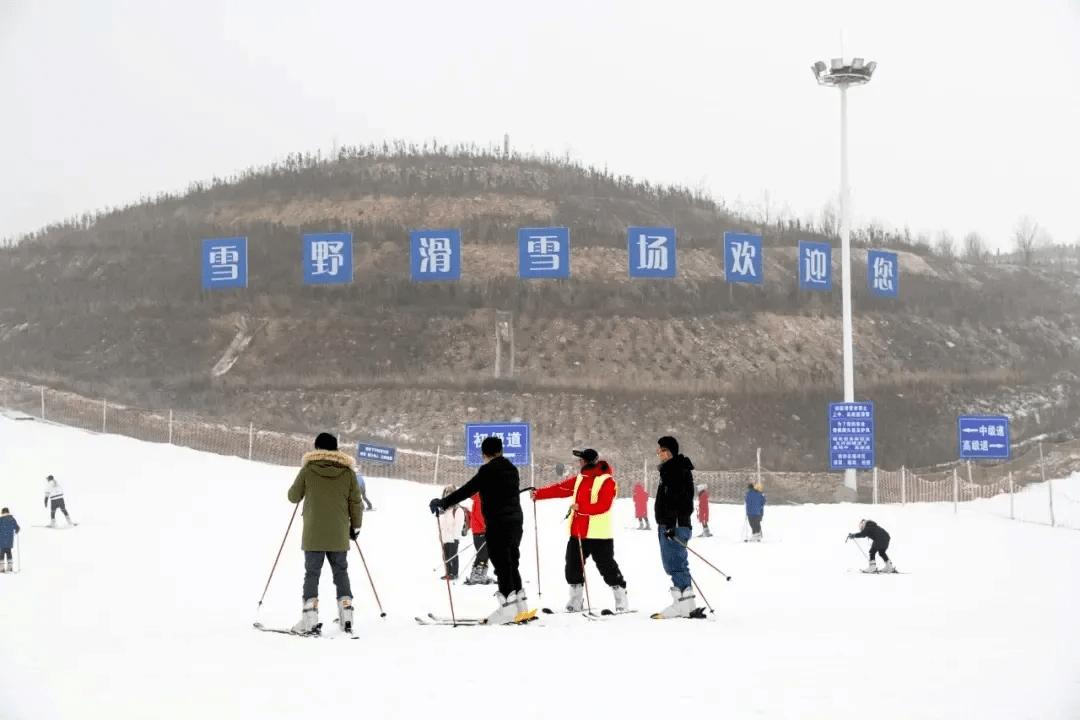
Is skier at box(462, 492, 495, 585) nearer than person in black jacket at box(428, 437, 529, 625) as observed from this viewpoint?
No

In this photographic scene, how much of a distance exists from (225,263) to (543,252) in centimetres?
963

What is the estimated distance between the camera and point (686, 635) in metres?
11.2

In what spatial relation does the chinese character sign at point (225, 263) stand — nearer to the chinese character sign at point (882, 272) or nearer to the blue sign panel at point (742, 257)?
the blue sign panel at point (742, 257)

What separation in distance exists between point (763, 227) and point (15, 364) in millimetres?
43487

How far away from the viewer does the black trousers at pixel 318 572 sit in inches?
442

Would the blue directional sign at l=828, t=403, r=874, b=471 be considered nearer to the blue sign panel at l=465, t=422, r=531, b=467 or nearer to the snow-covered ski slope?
the blue sign panel at l=465, t=422, r=531, b=467

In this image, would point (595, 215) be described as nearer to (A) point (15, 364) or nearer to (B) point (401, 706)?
(A) point (15, 364)

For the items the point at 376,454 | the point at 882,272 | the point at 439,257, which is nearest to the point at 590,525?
the point at 439,257

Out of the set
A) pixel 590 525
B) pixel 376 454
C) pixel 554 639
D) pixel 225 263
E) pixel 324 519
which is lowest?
pixel 554 639

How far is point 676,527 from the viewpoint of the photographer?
12.5m

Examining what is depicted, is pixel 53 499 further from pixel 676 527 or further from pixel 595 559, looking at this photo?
pixel 676 527

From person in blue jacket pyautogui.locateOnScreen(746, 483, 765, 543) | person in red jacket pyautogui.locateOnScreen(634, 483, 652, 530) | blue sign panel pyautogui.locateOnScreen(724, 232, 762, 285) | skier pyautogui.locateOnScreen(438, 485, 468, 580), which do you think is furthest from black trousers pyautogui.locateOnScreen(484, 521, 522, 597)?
blue sign panel pyautogui.locateOnScreen(724, 232, 762, 285)

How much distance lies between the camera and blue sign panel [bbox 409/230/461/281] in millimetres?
36219

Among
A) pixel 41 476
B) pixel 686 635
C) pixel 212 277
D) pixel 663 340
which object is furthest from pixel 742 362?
pixel 686 635
